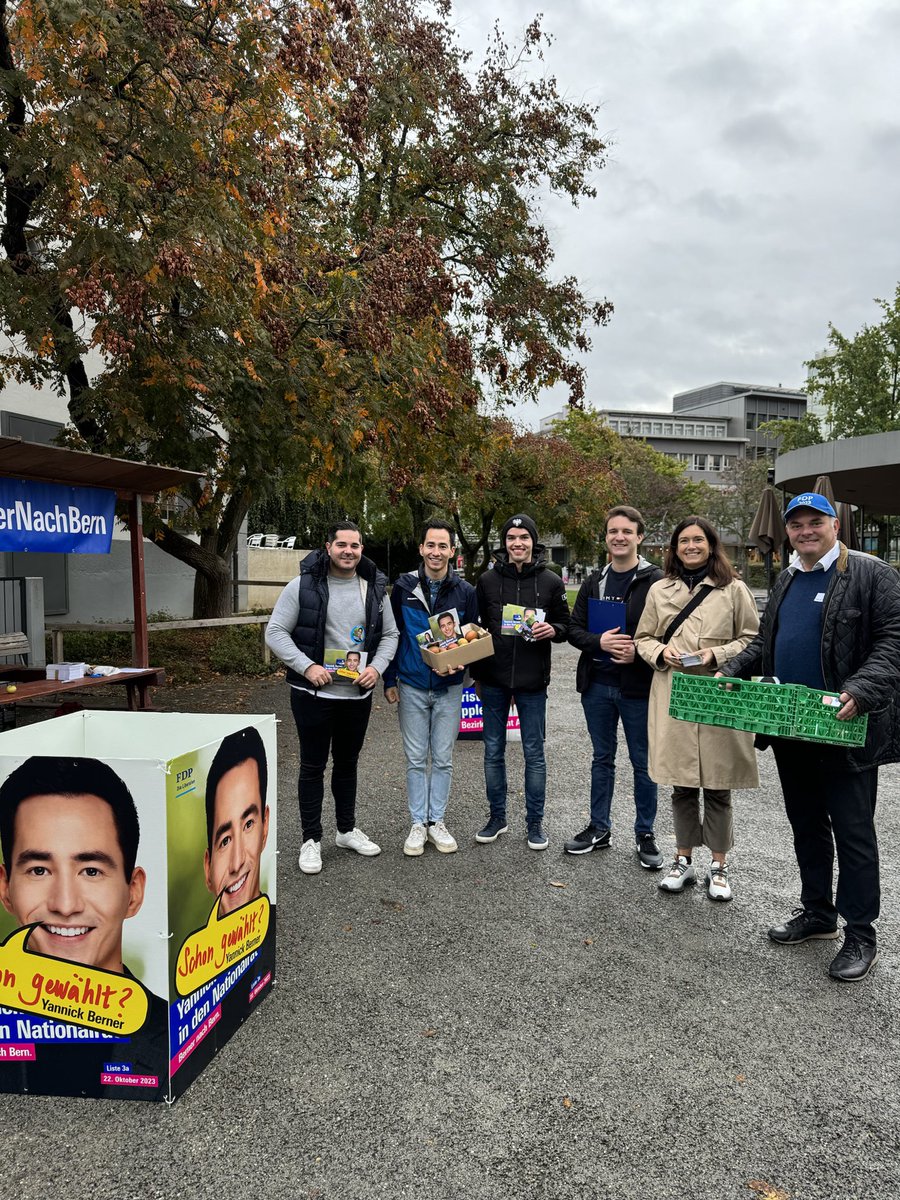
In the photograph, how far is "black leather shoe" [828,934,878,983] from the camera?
137 inches

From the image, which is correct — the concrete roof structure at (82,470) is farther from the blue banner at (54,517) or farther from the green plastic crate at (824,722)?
the green plastic crate at (824,722)

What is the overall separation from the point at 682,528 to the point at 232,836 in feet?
9.39

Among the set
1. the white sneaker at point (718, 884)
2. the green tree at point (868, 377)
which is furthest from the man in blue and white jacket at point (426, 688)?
the green tree at point (868, 377)

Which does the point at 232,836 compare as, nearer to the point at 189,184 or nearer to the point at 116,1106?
the point at 116,1106

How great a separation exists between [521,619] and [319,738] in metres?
1.43

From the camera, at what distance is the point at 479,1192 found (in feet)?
7.54

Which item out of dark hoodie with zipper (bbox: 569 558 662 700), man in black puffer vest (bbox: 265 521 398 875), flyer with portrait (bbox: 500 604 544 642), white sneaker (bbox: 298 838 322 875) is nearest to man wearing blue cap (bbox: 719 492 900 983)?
dark hoodie with zipper (bbox: 569 558 662 700)

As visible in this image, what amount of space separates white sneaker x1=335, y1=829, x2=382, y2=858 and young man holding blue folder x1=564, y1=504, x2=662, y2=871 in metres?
1.22

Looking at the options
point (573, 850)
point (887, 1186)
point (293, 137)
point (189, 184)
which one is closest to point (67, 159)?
point (189, 184)

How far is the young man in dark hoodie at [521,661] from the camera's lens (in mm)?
5008

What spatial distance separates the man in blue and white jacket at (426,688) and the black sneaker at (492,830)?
234 millimetres

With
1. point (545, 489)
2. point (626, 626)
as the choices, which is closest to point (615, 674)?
point (626, 626)

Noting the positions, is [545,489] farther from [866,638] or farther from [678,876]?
[866,638]

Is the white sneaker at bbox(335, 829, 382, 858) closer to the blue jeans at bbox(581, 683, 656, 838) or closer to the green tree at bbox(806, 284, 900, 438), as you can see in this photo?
the blue jeans at bbox(581, 683, 656, 838)
